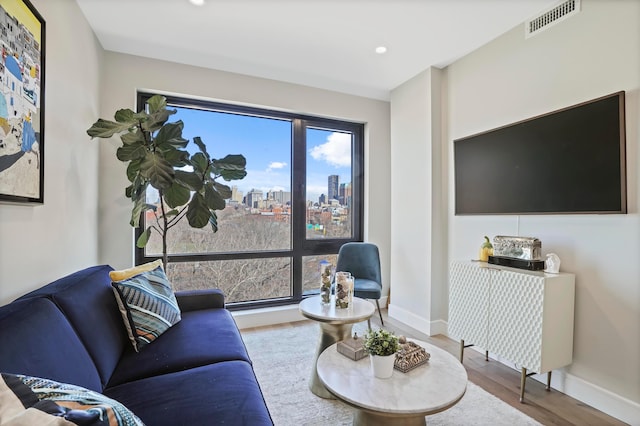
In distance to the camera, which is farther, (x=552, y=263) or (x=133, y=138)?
(x=133, y=138)

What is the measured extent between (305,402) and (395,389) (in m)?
0.91

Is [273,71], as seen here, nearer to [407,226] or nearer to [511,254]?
[407,226]

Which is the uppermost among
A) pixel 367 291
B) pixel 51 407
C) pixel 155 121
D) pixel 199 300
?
pixel 155 121

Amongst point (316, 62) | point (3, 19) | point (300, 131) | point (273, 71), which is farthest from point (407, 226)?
point (3, 19)

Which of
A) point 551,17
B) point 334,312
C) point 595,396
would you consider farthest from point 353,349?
point 551,17

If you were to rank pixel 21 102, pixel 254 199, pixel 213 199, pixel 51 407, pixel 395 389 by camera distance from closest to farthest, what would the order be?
1. pixel 51 407
2. pixel 395 389
3. pixel 21 102
4. pixel 213 199
5. pixel 254 199

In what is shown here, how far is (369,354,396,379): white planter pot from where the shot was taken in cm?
137

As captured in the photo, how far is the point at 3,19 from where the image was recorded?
1.31 metres

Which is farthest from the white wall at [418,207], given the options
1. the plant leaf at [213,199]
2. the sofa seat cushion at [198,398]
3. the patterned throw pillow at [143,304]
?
the patterned throw pillow at [143,304]

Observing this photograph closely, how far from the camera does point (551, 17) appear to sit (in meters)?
2.23

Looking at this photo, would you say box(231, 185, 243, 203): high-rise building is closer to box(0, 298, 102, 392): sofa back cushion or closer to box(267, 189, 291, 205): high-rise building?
box(267, 189, 291, 205): high-rise building

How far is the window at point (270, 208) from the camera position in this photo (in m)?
3.19

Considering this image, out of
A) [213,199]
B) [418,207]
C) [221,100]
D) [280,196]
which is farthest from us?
[280,196]

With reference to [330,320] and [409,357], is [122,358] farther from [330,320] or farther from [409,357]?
[409,357]
